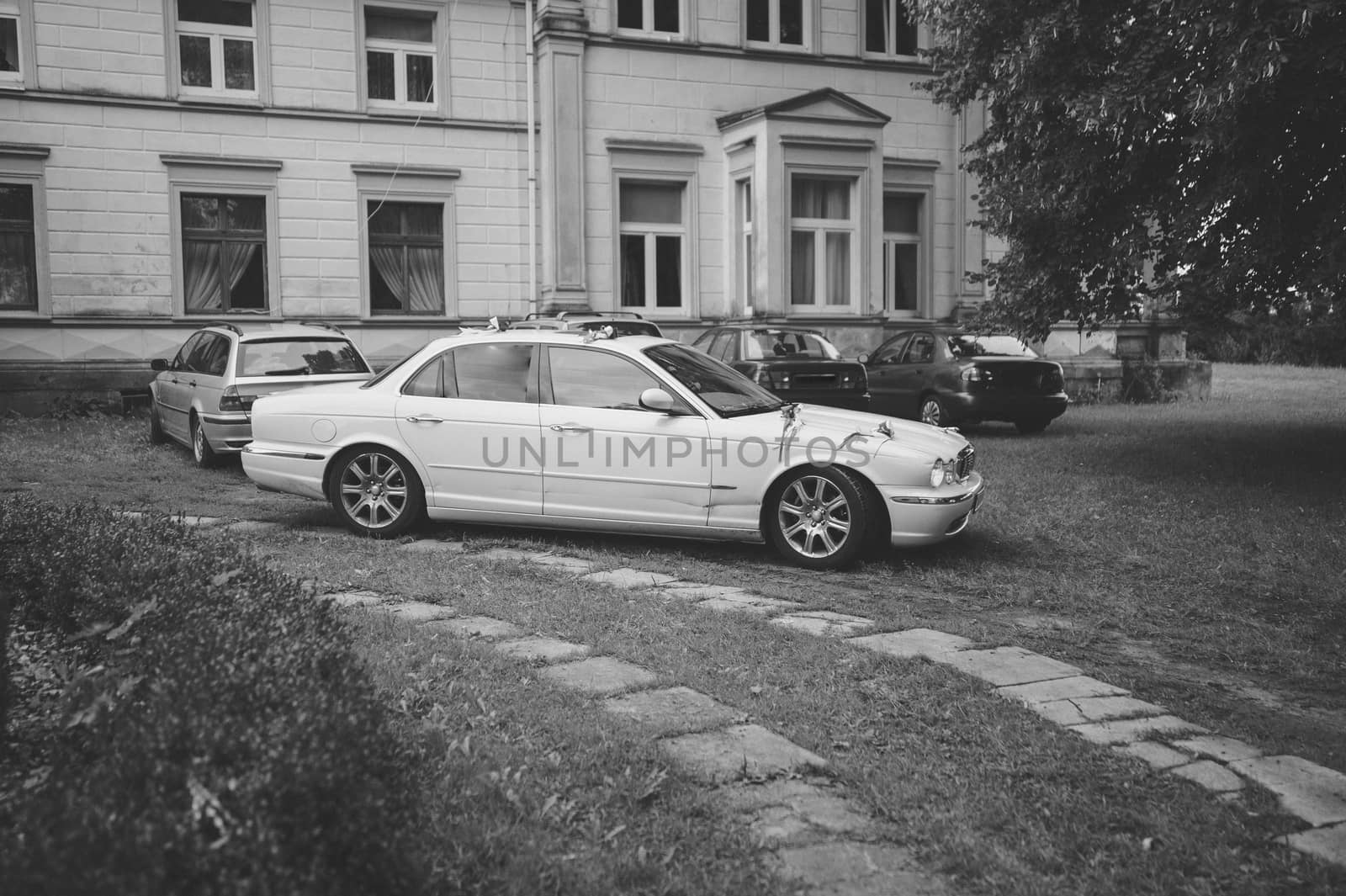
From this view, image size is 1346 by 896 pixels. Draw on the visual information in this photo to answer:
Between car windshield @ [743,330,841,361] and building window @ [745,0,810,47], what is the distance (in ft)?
26.8

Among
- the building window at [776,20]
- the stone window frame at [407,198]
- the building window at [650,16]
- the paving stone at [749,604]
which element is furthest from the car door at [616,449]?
the building window at [776,20]

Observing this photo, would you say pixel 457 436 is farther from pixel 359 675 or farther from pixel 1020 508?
pixel 359 675

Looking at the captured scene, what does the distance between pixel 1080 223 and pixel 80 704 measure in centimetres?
1074

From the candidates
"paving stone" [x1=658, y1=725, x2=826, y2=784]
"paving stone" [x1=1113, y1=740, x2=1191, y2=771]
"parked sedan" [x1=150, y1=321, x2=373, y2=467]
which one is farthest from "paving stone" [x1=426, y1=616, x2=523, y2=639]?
"parked sedan" [x1=150, y1=321, x2=373, y2=467]

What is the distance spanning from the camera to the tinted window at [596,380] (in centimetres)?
859

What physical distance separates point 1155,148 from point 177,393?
35.9ft

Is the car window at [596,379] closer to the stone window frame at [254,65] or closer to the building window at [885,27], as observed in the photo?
the stone window frame at [254,65]

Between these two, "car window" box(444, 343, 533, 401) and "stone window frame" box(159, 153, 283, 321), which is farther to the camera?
"stone window frame" box(159, 153, 283, 321)

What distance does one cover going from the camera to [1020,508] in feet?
33.4

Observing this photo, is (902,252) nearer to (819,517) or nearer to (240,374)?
(240,374)

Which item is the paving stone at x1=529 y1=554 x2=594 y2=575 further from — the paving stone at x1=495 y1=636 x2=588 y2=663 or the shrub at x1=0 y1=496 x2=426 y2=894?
the shrub at x1=0 y1=496 x2=426 y2=894

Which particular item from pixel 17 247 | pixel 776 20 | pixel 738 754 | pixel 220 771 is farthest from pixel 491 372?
pixel 776 20

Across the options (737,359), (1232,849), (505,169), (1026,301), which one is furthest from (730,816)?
(505,169)

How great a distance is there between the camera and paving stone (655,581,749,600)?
7.01 metres
